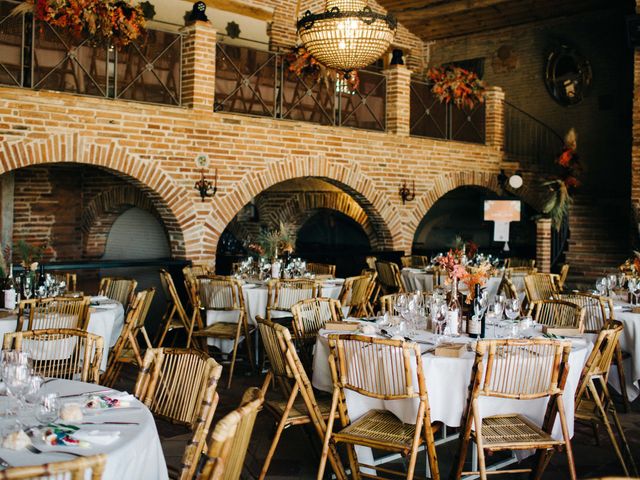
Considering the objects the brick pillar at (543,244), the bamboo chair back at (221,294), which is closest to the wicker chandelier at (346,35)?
the bamboo chair back at (221,294)

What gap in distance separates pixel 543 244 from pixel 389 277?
3780 millimetres

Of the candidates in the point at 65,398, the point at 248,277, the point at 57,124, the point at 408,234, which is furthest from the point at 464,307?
the point at 408,234

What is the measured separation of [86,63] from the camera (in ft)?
27.1

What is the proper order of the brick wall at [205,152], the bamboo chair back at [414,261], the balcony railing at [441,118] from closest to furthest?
the brick wall at [205,152] → the bamboo chair back at [414,261] → the balcony railing at [441,118]

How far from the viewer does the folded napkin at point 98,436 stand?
8.61ft

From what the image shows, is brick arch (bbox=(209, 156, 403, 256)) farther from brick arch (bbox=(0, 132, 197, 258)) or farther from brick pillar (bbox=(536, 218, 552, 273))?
brick pillar (bbox=(536, 218, 552, 273))

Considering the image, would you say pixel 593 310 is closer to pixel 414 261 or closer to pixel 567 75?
pixel 414 261

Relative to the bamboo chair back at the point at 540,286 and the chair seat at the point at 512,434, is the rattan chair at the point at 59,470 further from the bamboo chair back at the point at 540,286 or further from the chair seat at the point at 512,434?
the bamboo chair back at the point at 540,286

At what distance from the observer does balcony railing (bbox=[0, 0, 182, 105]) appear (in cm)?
776

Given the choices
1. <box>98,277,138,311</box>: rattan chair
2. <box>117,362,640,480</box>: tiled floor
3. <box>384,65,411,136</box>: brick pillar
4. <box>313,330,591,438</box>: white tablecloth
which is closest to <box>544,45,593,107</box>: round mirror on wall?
<box>384,65,411,136</box>: brick pillar

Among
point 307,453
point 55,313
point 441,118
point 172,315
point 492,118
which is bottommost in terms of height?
point 307,453

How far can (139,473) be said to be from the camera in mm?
2645

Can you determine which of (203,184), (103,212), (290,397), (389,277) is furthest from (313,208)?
(290,397)

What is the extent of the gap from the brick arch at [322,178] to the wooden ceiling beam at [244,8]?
145 inches
